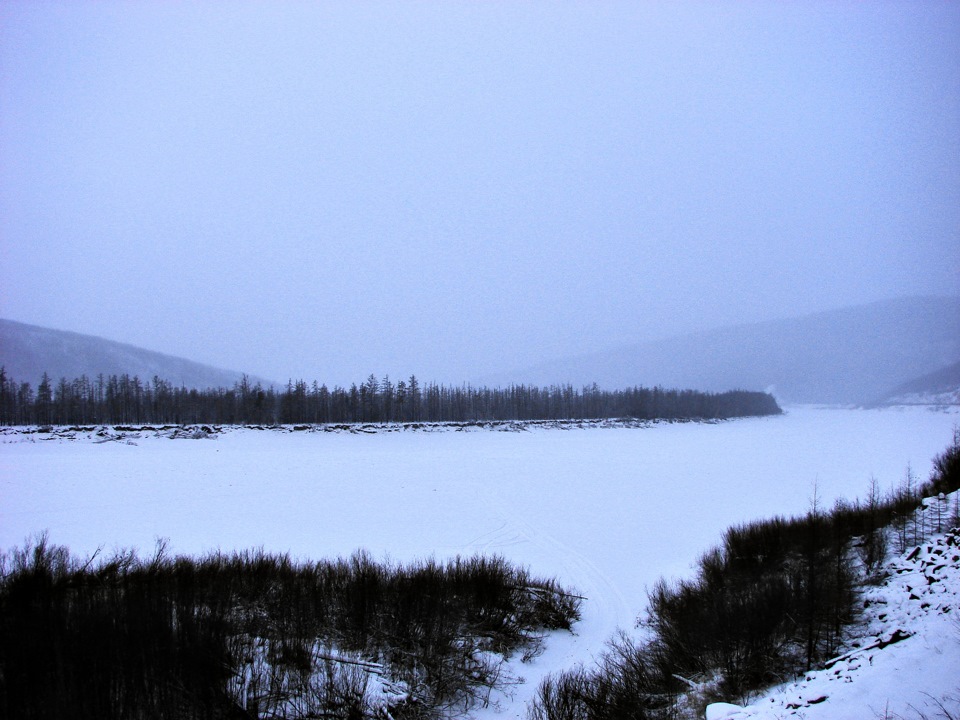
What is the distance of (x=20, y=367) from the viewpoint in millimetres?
173875

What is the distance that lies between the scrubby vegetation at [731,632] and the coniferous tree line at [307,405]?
66925 millimetres

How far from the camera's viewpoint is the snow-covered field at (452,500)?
549 inches

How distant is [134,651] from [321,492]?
53.2ft

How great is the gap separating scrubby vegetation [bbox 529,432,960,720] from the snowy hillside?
0.58 m

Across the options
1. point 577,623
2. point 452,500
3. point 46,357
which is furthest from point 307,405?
point 46,357

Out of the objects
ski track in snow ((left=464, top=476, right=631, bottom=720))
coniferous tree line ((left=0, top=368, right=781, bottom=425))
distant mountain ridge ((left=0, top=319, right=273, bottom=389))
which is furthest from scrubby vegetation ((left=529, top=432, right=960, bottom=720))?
distant mountain ridge ((left=0, top=319, right=273, bottom=389))

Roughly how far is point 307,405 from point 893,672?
80.8 meters

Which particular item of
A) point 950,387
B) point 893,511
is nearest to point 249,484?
point 893,511

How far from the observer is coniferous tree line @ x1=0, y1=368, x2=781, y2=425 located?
226 ft

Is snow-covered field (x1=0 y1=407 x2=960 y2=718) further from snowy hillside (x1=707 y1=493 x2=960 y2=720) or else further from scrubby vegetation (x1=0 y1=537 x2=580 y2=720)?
snowy hillside (x1=707 y1=493 x2=960 y2=720)

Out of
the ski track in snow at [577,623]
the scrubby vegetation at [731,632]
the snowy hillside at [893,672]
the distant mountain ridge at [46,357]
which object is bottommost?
the ski track in snow at [577,623]

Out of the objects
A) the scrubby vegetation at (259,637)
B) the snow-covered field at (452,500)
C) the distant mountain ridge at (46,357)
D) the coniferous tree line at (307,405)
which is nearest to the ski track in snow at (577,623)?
the snow-covered field at (452,500)

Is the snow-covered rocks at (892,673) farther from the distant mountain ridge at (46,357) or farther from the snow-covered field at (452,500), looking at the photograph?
the distant mountain ridge at (46,357)

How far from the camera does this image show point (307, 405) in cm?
7931
